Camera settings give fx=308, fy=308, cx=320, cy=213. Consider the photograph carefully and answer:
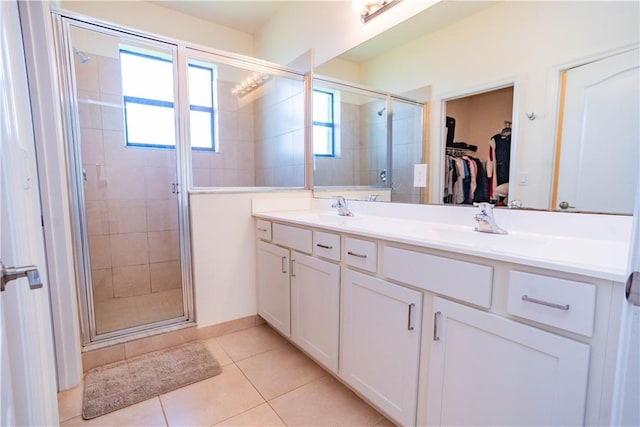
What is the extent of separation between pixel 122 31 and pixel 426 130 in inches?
74.4

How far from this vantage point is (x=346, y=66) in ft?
7.09

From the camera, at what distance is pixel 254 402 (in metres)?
1.53

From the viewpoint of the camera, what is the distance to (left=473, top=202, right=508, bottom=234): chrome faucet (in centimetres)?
131

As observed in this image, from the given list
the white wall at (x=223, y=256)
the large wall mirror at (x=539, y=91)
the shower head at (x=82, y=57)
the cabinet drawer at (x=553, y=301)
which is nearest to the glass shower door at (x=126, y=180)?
the shower head at (x=82, y=57)

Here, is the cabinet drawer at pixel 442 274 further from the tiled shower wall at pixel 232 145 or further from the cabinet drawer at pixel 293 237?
the tiled shower wall at pixel 232 145

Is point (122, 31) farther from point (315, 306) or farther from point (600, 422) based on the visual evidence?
point (600, 422)

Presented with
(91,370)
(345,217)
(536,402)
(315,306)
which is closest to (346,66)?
(345,217)

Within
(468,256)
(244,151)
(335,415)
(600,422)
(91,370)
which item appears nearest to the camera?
(600,422)

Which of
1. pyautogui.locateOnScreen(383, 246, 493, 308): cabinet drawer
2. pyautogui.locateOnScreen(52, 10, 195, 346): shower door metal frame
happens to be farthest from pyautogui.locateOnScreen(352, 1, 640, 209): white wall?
pyautogui.locateOnScreen(52, 10, 195, 346): shower door metal frame

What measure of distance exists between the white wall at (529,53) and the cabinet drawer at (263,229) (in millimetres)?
1108

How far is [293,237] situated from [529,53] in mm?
1403

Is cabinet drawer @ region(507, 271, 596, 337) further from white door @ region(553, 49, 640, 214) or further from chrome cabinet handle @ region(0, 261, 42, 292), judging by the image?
chrome cabinet handle @ region(0, 261, 42, 292)

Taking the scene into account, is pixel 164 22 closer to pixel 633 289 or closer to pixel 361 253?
pixel 361 253

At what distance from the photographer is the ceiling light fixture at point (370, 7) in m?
1.83
